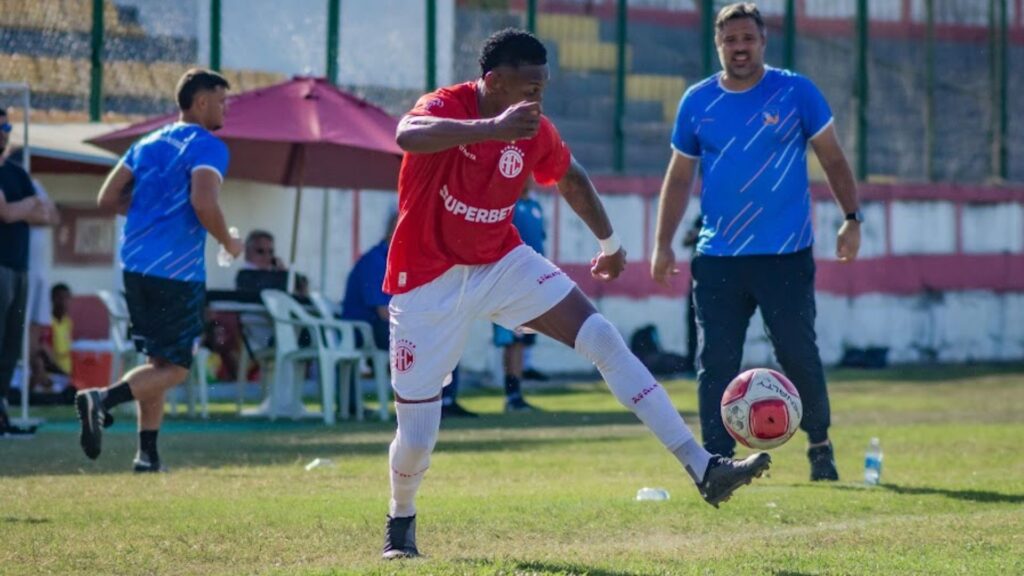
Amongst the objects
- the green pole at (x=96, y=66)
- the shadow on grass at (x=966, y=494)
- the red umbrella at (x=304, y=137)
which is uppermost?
the green pole at (x=96, y=66)

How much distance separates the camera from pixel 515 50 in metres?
6.97

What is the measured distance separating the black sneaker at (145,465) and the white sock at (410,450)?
4.15m

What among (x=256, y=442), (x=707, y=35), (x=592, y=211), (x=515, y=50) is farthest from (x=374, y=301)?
(x=707, y=35)

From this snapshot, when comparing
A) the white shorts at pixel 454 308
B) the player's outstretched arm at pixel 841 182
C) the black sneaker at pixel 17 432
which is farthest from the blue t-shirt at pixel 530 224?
the white shorts at pixel 454 308

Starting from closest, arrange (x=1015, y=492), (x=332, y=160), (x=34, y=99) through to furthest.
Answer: (x=1015, y=492)
(x=332, y=160)
(x=34, y=99)

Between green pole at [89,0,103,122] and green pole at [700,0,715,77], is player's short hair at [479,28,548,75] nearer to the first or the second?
green pole at [89,0,103,122]

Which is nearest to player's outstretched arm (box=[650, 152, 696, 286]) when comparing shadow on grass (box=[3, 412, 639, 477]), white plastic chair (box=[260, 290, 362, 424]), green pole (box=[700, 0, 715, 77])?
shadow on grass (box=[3, 412, 639, 477])

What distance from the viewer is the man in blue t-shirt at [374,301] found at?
55.6ft

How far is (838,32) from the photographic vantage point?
28.2 meters

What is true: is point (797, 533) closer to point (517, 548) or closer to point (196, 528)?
point (517, 548)

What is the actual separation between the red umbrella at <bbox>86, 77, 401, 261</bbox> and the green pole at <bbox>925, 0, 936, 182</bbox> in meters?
12.6

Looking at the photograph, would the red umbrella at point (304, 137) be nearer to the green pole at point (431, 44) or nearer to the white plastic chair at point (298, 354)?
the white plastic chair at point (298, 354)

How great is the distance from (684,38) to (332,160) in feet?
31.2

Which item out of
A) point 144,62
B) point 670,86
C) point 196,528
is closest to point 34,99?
point 144,62
